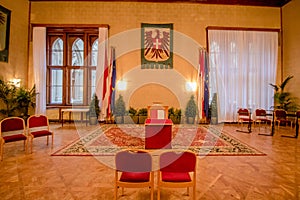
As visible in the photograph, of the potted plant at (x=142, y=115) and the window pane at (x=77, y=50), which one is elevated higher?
the window pane at (x=77, y=50)

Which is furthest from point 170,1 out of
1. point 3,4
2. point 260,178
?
point 260,178

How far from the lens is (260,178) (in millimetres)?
3645

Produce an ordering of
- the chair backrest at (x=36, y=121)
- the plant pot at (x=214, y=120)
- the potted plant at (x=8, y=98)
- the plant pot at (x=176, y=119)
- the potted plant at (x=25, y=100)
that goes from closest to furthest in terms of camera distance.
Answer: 1. the chair backrest at (x=36, y=121)
2. the potted plant at (x=8, y=98)
3. the potted plant at (x=25, y=100)
4. the plant pot at (x=176, y=119)
5. the plant pot at (x=214, y=120)

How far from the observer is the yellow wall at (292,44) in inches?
373

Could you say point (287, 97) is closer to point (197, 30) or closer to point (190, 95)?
point (190, 95)

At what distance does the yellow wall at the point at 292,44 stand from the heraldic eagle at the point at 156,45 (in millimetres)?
5492

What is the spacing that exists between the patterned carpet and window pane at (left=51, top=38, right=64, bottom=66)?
4.81 m

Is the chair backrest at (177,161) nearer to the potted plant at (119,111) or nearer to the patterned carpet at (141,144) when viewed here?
the patterned carpet at (141,144)

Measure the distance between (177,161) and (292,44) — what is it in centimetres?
1000

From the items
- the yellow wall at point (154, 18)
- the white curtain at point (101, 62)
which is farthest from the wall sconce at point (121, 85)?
the white curtain at point (101, 62)

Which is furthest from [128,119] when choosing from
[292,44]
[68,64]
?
[292,44]

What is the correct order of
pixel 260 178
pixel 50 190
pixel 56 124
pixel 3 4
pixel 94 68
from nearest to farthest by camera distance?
pixel 50 190
pixel 260 178
pixel 3 4
pixel 56 124
pixel 94 68

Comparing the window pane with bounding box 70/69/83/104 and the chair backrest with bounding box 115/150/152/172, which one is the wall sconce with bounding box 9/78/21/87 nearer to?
the window pane with bounding box 70/69/83/104

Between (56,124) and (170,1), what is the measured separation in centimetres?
774
